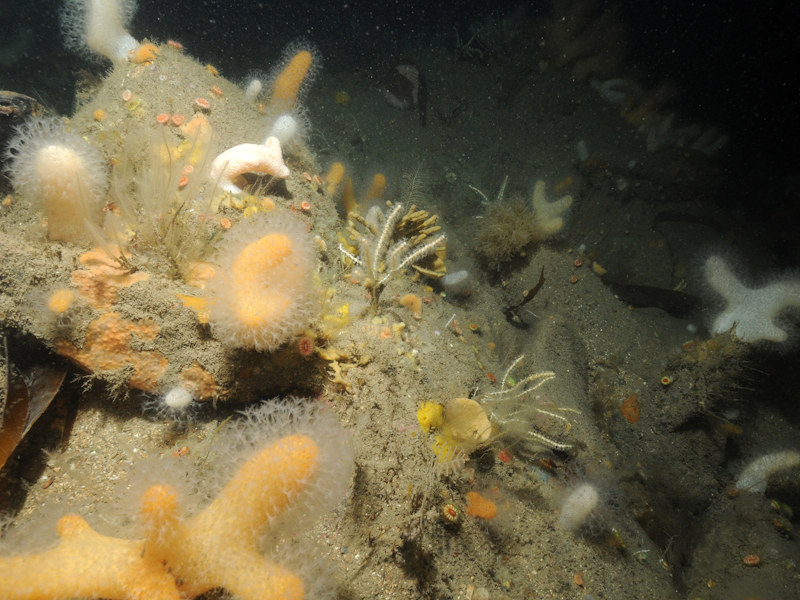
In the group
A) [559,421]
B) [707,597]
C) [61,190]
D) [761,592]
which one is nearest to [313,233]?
Result: [61,190]

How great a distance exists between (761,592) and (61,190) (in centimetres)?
771

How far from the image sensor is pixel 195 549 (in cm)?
164

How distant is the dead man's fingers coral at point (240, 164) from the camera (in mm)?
3332

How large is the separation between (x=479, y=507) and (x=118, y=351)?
2.95 meters

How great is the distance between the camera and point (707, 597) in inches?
160

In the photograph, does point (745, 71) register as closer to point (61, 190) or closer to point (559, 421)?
point (559, 421)

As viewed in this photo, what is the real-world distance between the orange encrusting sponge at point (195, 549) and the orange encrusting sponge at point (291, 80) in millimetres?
4704

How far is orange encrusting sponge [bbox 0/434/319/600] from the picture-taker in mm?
1551

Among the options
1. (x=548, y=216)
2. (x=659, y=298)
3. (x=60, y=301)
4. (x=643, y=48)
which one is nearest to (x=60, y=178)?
(x=60, y=301)

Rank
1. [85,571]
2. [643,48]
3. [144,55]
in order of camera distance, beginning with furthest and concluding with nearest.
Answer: [643,48] → [144,55] → [85,571]

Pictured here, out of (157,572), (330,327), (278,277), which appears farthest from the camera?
(330,327)

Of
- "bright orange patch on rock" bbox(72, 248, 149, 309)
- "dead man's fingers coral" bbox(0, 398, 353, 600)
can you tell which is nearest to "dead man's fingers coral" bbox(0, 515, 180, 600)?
"dead man's fingers coral" bbox(0, 398, 353, 600)

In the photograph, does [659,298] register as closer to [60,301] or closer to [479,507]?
[479,507]

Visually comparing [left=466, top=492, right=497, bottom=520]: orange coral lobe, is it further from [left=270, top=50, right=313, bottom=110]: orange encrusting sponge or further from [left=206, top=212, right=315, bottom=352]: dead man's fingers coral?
[left=270, top=50, right=313, bottom=110]: orange encrusting sponge
